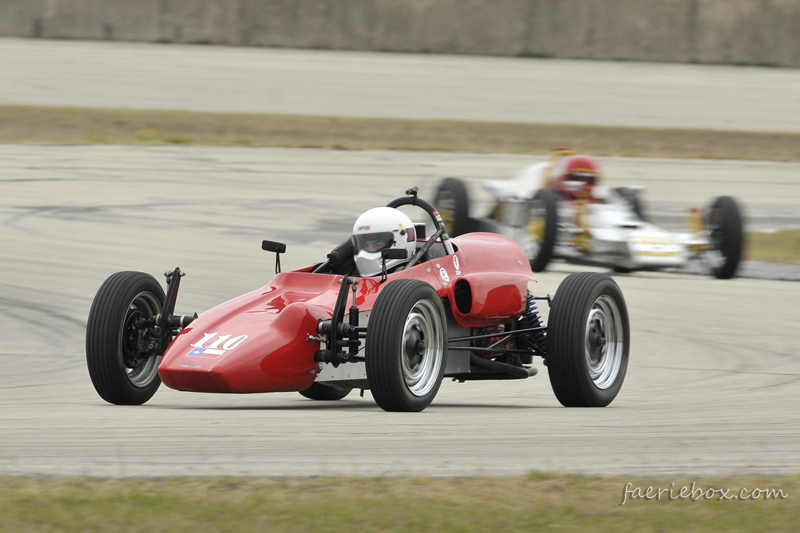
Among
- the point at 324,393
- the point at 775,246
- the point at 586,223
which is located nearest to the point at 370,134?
the point at 775,246

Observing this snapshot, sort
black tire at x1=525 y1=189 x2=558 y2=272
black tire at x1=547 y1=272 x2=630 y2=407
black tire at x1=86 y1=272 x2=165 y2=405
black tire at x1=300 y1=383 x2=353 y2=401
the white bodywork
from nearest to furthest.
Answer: black tire at x1=86 y1=272 x2=165 y2=405 < black tire at x1=547 y1=272 x2=630 y2=407 < black tire at x1=300 y1=383 x2=353 y2=401 < black tire at x1=525 y1=189 x2=558 y2=272 < the white bodywork

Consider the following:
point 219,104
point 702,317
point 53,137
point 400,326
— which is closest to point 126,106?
point 219,104

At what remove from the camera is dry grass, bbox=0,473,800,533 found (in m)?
5.04

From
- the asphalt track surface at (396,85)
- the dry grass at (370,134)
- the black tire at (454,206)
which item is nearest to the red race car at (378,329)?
the black tire at (454,206)

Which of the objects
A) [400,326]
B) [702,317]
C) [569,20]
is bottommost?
[702,317]

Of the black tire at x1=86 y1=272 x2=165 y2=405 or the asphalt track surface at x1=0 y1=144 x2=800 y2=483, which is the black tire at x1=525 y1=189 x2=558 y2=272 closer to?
the asphalt track surface at x1=0 y1=144 x2=800 y2=483

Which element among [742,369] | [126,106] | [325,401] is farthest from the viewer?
[126,106]

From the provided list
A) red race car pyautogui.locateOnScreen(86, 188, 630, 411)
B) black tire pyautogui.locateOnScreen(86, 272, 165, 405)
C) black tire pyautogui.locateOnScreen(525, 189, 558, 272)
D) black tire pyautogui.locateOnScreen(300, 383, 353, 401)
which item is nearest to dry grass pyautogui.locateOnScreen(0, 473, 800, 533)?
red race car pyautogui.locateOnScreen(86, 188, 630, 411)

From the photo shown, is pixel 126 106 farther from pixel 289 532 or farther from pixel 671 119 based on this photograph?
pixel 289 532

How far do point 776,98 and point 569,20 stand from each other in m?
8.44

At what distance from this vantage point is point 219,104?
37.6m

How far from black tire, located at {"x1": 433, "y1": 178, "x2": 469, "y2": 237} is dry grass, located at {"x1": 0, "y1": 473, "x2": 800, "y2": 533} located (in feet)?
39.2

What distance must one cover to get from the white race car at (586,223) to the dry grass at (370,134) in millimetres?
13578

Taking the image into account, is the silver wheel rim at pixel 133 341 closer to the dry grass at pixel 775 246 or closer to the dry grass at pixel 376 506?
the dry grass at pixel 376 506
